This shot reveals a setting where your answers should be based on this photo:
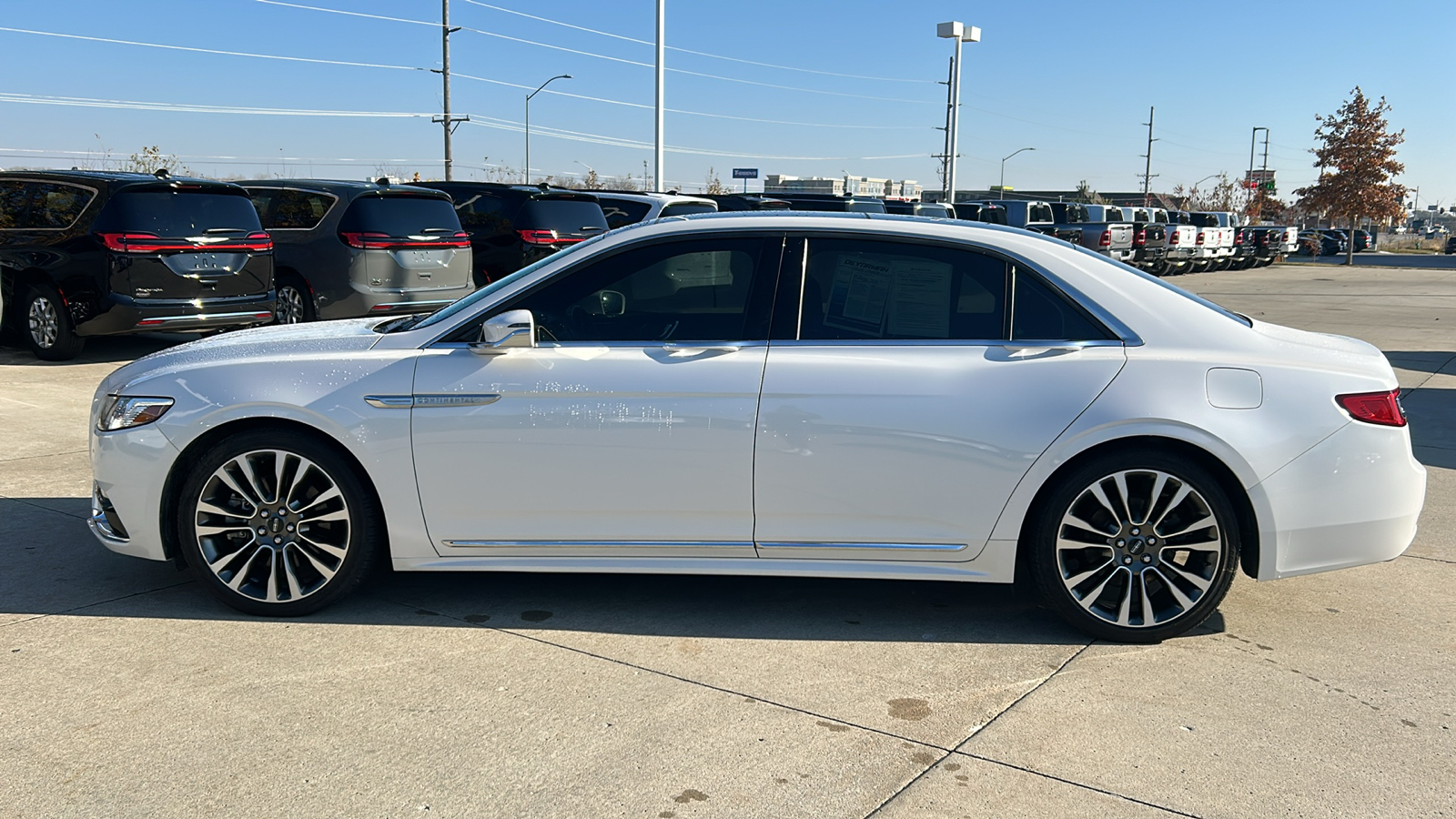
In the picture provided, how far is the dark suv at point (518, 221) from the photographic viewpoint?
1404 centimetres

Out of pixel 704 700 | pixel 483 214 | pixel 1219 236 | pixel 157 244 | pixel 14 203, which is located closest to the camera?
pixel 704 700

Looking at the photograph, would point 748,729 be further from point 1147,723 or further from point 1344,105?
point 1344,105

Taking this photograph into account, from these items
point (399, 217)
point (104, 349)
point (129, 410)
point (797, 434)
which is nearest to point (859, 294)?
point (797, 434)

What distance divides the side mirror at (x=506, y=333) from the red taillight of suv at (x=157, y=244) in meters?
7.71

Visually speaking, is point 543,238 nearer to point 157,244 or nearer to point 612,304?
point 157,244

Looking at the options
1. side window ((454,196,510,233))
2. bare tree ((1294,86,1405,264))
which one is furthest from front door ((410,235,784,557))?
bare tree ((1294,86,1405,264))

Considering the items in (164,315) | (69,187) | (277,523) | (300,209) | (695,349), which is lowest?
(277,523)

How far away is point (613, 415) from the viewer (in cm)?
427

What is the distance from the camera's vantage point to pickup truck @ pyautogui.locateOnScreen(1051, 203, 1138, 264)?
95.5ft

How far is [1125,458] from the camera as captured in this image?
4211mm

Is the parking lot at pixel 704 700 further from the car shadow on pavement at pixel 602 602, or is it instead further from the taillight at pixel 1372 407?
the taillight at pixel 1372 407

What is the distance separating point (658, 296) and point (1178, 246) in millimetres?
32037

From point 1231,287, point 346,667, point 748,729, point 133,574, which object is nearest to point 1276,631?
point 748,729

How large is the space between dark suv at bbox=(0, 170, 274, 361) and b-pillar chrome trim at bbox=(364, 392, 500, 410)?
24.6 ft
